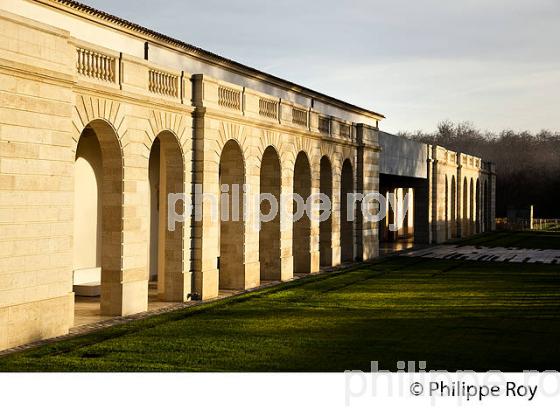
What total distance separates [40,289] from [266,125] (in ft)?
44.2

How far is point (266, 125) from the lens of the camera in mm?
27875

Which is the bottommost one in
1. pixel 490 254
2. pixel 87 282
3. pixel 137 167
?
pixel 87 282

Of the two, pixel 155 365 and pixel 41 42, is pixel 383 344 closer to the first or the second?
pixel 155 365

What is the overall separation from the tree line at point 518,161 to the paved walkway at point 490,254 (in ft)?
203

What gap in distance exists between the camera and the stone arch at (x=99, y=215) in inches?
776

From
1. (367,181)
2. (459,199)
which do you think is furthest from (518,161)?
(367,181)

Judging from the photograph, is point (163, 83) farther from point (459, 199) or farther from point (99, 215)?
point (459, 199)

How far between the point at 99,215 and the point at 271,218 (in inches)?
266

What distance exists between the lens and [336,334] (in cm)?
1759

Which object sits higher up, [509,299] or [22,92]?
[22,92]

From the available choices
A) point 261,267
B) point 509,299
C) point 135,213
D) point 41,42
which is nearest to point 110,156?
point 135,213

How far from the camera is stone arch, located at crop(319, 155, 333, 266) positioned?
35156 millimetres

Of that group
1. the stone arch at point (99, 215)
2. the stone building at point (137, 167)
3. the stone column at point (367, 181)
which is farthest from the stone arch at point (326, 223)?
the stone arch at point (99, 215)

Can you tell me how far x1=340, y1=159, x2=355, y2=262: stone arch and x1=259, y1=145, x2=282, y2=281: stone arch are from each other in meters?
8.96
